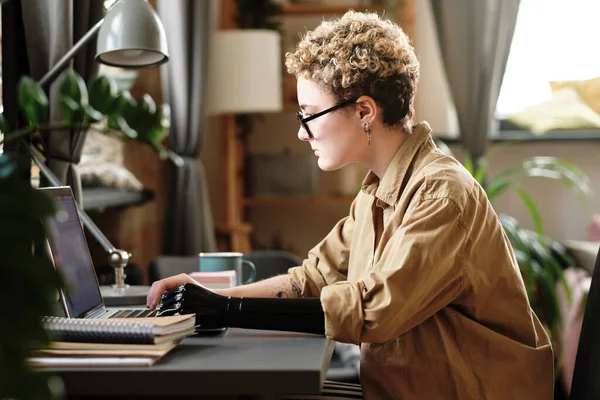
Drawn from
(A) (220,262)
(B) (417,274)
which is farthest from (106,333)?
(A) (220,262)

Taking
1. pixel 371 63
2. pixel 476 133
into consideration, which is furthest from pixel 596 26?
pixel 371 63

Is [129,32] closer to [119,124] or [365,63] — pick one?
[119,124]

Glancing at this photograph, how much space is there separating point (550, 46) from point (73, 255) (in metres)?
3.31

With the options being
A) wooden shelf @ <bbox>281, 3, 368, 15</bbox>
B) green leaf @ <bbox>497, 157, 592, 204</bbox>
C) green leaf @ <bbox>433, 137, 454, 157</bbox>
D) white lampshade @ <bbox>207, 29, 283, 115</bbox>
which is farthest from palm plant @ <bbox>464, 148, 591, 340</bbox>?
wooden shelf @ <bbox>281, 3, 368, 15</bbox>

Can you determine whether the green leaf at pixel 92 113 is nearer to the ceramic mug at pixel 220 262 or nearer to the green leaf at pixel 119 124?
the green leaf at pixel 119 124

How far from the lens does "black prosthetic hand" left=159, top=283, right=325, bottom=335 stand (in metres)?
1.40

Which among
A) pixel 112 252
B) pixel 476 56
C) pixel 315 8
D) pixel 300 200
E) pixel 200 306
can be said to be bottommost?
pixel 300 200

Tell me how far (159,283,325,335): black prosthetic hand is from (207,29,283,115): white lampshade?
258 centimetres

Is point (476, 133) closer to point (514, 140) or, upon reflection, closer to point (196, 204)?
point (514, 140)

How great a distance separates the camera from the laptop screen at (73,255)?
1.48 m

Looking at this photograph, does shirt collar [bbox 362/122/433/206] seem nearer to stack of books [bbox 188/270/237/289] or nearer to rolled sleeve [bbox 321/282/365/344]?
rolled sleeve [bbox 321/282/365/344]

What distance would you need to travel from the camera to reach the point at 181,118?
372cm

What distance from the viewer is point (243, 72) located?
398 centimetres

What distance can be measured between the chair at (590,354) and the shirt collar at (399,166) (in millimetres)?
389
